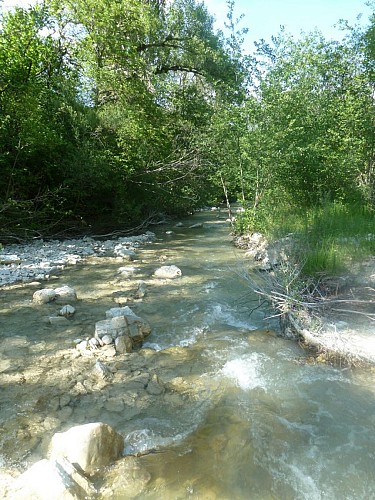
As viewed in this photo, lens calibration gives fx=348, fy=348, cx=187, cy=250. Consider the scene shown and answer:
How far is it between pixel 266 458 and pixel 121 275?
5884mm

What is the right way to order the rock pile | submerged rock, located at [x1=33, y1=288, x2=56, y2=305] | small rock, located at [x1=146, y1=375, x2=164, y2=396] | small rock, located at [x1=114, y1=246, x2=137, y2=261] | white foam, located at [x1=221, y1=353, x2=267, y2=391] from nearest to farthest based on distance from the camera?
1. small rock, located at [x1=146, y1=375, x2=164, y2=396]
2. white foam, located at [x1=221, y1=353, x2=267, y2=391]
3. the rock pile
4. submerged rock, located at [x1=33, y1=288, x2=56, y2=305]
5. small rock, located at [x1=114, y1=246, x2=137, y2=261]

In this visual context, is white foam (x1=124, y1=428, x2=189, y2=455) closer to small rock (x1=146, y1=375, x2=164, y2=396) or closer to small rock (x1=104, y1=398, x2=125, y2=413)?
small rock (x1=104, y1=398, x2=125, y2=413)

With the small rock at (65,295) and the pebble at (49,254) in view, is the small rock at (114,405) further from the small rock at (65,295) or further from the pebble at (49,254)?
the pebble at (49,254)

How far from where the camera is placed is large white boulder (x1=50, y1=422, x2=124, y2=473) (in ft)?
8.77

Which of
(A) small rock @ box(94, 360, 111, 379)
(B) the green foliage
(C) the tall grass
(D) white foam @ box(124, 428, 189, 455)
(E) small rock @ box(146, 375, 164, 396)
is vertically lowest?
(D) white foam @ box(124, 428, 189, 455)

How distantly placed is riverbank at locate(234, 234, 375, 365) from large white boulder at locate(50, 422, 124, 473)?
8.90 ft

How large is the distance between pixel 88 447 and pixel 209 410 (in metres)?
1.25

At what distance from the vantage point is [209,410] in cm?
346

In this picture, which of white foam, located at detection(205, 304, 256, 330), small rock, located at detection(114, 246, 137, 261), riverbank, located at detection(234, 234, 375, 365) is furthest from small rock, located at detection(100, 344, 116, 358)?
small rock, located at detection(114, 246, 137, 261)

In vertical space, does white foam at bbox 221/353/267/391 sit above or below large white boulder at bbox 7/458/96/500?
below

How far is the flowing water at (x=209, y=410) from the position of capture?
2676 mm

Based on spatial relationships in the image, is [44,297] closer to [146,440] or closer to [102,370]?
[102,370]

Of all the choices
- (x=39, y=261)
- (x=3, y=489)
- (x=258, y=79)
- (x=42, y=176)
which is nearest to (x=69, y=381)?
(x=3, y=489)

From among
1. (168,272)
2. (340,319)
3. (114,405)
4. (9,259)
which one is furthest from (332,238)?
(9,259)
